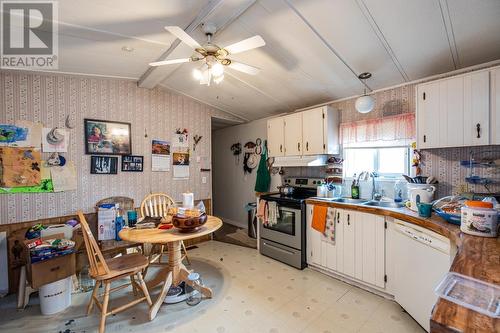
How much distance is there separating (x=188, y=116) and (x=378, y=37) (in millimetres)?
2902

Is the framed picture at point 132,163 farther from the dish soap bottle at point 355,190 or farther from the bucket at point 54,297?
the dish soap bottle at point 355,190

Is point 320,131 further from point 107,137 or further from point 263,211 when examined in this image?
point 107,137

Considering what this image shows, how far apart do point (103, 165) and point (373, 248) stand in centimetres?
344

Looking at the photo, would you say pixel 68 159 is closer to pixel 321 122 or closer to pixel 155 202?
pixel 155 202

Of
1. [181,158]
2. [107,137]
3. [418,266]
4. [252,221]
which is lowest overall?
[252,221]

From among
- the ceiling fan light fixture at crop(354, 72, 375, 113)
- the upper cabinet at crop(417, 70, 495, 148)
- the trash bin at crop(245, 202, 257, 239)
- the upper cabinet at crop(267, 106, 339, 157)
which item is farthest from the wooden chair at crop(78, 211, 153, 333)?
the upper cabinet at crop(417, 70, 495, 148)

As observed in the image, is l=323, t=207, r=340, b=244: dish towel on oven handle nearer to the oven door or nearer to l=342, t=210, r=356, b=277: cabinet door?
l=342, t=210, r=356, b=277: cabinet door

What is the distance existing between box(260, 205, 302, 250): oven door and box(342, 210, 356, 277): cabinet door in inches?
22.1

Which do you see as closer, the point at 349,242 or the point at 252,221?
the point at 349,242

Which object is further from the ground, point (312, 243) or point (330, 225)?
point (330, 225)

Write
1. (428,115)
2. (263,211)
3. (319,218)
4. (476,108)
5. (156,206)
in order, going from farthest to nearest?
1. (263,211)
2. (156,206)
3. (319,218)
4. (428,115)
5. (476,108)

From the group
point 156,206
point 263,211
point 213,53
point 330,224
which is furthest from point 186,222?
point 330,224

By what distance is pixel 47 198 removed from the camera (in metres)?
2.57

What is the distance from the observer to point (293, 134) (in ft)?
11.0
